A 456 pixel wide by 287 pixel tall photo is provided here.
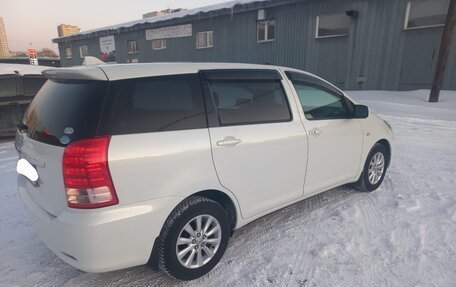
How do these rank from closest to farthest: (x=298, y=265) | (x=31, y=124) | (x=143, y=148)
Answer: (x=143, y=148) < (x=31, y=124) < (x=298, y=265)

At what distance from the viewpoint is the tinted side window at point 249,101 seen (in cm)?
248

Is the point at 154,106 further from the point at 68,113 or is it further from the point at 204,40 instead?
the point at 204,40

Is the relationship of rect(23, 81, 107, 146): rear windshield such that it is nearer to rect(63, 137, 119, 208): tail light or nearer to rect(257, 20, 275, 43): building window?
rect(63, 137, 119, 208): tail light

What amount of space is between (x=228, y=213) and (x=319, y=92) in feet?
5.59

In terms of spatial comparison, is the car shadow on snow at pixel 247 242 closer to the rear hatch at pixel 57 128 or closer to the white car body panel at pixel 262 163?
the white car body panel at pixel 262 163

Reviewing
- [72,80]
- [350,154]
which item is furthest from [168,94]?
[350,154]

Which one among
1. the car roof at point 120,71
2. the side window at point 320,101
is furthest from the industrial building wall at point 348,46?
the car roof at point 120,71

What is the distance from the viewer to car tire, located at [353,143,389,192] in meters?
3.83

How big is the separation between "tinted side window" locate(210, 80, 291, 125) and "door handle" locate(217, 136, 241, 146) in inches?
5.2

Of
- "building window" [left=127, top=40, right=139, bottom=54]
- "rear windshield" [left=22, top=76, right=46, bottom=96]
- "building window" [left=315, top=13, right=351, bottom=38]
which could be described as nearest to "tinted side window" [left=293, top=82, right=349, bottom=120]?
"rear windshield" [left=22, top=76, right=46, bottom=96]

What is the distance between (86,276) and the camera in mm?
2449

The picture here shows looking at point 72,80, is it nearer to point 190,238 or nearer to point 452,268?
point 190,238

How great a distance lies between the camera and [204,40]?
17297 millimetres

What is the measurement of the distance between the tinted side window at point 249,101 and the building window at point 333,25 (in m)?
11.1
